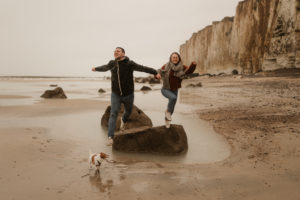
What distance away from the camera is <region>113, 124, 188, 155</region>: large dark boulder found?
5.06m

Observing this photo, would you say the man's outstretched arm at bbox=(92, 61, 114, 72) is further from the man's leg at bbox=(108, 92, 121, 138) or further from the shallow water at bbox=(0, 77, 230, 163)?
the shallow water at bbox=(0, 77, 230, 163)

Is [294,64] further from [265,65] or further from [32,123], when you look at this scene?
[32,123]

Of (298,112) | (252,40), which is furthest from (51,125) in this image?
(252,40)

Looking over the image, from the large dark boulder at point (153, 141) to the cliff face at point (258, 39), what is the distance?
25.4 m

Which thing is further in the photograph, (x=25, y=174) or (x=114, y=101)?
(x=114, y=101)

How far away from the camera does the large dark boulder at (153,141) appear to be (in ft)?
16.6

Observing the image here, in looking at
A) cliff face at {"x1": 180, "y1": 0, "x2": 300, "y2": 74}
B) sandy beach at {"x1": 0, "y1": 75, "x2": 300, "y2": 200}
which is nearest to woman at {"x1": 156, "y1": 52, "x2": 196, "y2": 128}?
sandy beach at {"x1": 0, "y1": 75, "x2": 300, "y2": 200}

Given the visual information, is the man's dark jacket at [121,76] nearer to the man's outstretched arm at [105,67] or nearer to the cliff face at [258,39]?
the man's outstretched arm at [105,67]

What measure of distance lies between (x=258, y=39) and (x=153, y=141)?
3635cm

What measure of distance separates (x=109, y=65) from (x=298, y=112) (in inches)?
232

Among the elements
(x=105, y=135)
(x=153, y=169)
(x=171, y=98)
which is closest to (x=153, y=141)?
(x=171, y=98)

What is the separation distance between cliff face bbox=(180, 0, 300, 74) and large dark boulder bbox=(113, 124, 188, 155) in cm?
2535

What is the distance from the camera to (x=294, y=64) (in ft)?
85.7

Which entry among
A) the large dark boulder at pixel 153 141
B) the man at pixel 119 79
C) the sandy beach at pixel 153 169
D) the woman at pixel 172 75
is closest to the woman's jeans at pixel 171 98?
the woman at pixel 172 75
